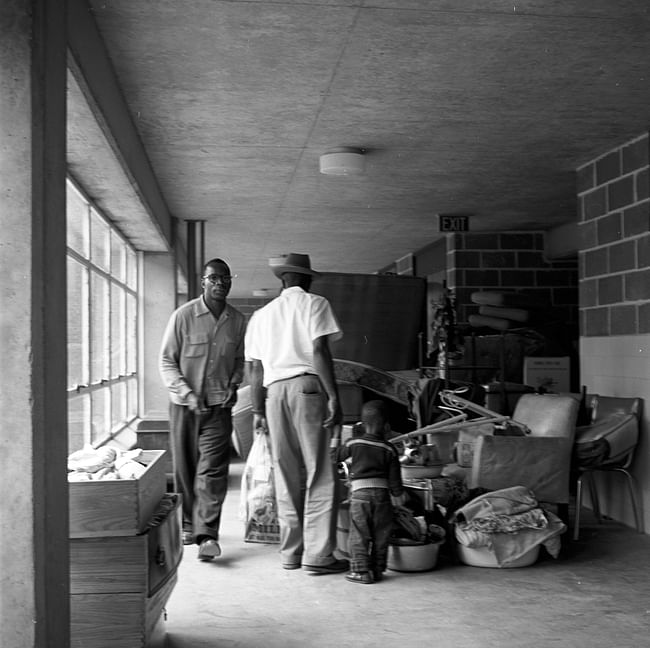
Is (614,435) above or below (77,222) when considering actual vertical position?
below

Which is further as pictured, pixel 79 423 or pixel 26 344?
pixel 79 423

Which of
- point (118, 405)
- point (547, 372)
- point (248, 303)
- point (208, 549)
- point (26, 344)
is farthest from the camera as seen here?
point (248, 303)

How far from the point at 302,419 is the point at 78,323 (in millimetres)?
2121

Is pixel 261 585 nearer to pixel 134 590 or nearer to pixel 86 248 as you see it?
pixel 134 590

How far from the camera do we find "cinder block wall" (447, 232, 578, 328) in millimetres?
9930

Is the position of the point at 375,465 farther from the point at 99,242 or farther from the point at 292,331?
the point at 99,242

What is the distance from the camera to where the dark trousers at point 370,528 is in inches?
165

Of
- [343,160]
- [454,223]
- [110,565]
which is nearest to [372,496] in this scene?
[110,565]

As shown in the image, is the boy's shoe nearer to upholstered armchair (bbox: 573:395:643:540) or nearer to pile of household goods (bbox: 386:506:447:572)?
pile of household goods (bbox: 386:506:447:572)

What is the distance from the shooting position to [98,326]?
6926 millimetres

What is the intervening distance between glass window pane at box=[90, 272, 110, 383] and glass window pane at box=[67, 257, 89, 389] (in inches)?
19.0

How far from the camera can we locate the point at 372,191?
7680mm

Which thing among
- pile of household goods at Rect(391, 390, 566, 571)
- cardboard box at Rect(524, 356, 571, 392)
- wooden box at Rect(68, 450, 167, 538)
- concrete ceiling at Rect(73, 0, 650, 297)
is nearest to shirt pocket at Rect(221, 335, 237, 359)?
pile of household goods at Rect(391, 390, 566, 571)

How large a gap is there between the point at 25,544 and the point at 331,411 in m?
2.25
